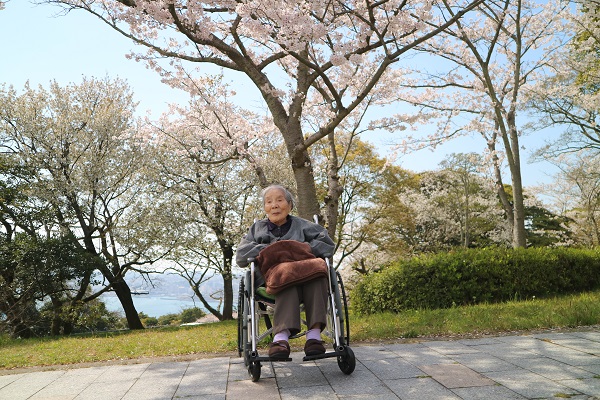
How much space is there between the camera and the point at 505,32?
9961 millimetres

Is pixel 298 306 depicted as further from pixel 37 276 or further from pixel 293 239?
pixel 37 276

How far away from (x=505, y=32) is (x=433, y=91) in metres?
1.82

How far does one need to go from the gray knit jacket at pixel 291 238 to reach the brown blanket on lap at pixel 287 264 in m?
0.11

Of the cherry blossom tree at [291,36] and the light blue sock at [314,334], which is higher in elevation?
the cherry blossom tree at [291,36]

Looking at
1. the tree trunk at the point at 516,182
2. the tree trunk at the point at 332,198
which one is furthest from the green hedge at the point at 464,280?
the tree trunk at the point at 516,182

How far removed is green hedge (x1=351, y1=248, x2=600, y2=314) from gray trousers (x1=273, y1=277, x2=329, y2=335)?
3.79 metres

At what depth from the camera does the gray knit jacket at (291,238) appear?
3.24 meters

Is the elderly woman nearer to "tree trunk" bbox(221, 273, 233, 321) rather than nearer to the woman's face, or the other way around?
the woman's face

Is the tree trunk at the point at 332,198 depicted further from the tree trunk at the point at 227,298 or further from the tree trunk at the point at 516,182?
the tree trunk at the point at 227,298

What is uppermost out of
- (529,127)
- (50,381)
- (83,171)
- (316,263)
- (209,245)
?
(529,127)

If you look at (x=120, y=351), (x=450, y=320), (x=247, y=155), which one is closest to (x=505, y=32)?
(x=247, y=155)

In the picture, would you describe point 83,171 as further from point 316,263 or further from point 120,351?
point 316,263

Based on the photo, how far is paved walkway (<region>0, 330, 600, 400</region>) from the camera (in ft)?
8.39

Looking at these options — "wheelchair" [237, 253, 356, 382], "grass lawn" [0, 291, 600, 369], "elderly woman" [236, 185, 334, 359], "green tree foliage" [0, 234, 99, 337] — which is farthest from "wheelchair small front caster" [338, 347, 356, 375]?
"green tree foliage" [0, 234, 99, 337]
